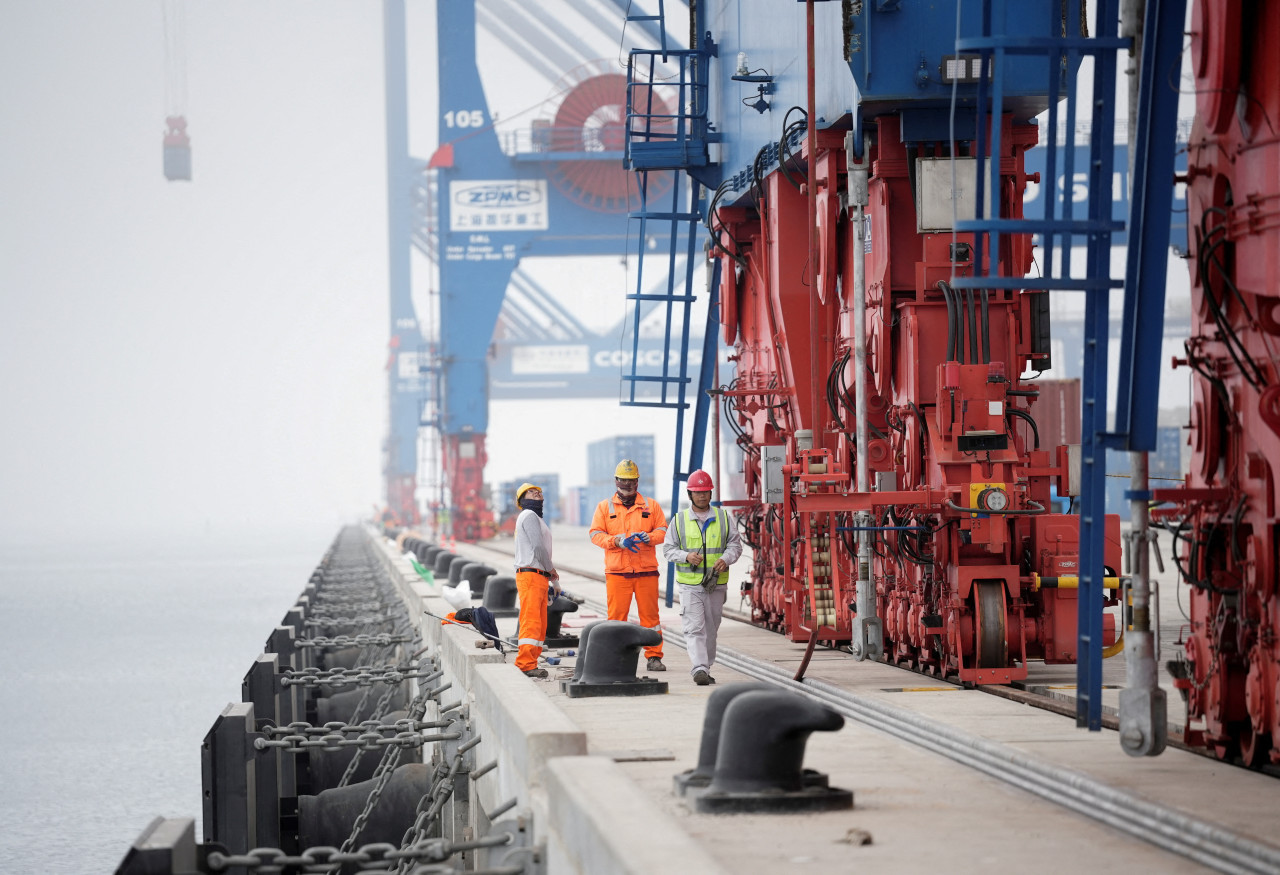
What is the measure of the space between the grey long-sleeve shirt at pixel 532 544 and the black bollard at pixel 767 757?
17.9 ft

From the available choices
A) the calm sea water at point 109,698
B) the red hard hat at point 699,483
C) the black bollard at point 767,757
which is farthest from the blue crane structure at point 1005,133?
the calm sea water at point 109,698

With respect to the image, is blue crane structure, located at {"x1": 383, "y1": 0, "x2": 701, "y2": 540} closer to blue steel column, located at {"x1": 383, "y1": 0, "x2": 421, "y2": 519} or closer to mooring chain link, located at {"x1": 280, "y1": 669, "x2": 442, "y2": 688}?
mooring chain link, located at {"x1": 280, "y1": 669, "x2": 442, "y2": 688}

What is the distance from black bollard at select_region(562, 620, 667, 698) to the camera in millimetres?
10695

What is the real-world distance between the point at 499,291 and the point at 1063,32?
32.3 meters

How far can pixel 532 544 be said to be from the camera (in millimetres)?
11922

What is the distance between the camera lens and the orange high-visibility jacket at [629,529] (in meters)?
12.4

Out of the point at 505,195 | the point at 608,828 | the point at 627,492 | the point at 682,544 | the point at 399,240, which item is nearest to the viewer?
the point at 608,828

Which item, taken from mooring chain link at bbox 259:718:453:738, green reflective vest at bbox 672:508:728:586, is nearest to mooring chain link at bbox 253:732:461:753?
mooring chain link at bbox 259:718:453:738

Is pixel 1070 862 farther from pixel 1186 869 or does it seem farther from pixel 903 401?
pixel 903 401

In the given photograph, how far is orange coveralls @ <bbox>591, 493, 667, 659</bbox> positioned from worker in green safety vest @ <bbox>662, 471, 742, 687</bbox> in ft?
1.52

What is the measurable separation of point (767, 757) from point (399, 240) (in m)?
77.5

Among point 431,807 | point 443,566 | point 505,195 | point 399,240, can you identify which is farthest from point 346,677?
point 399,240

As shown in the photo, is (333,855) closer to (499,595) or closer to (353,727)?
(353,727)

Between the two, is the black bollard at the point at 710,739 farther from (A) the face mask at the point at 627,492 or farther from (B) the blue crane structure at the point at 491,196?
(B) the blue crane structure at the point at 491,196
